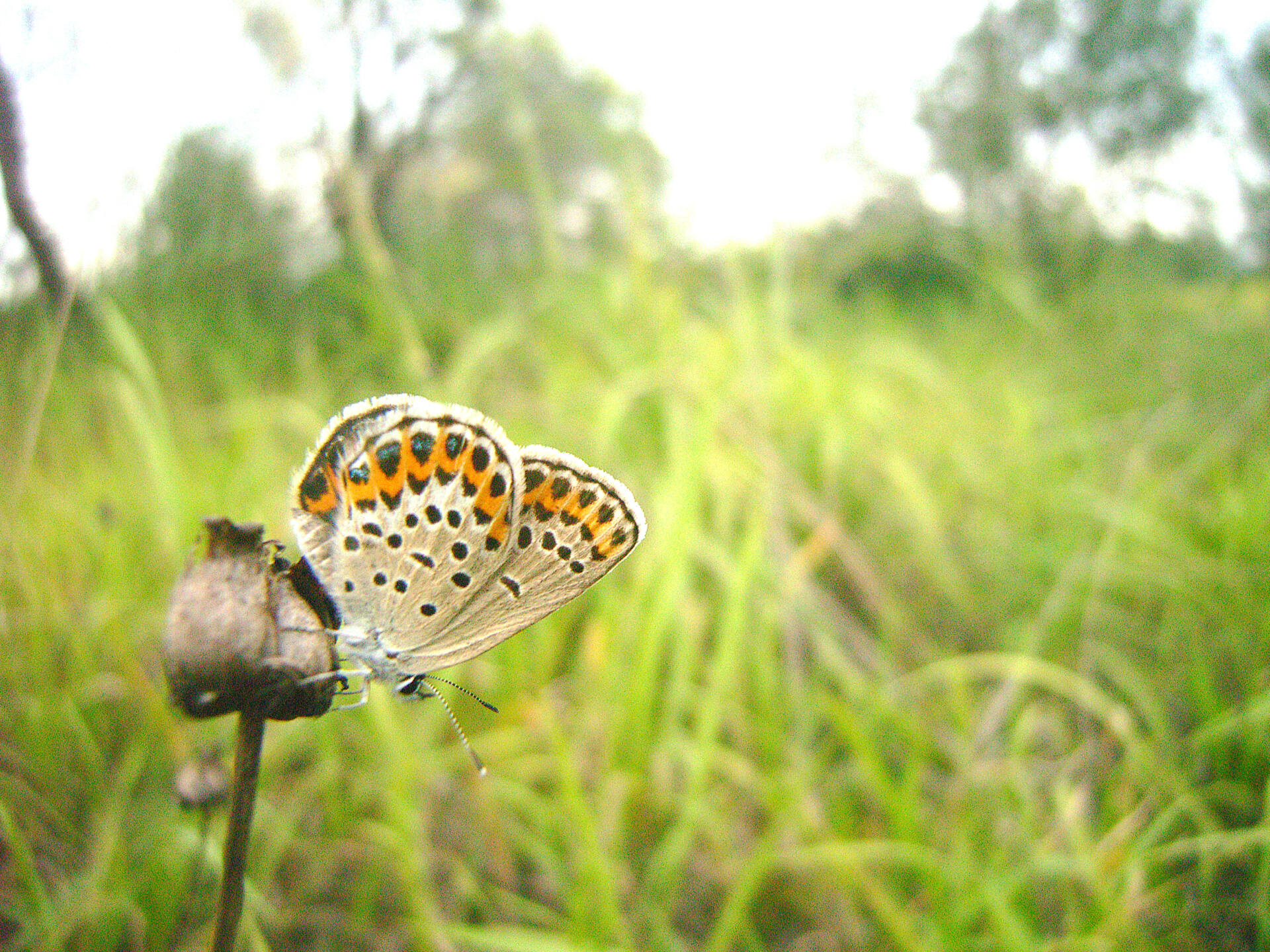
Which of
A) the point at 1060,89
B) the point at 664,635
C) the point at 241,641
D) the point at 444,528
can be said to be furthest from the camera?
the point at 1060,89

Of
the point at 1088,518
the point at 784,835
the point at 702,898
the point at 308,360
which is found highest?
the point at 308,360

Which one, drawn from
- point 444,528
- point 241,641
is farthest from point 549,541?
point 241,641

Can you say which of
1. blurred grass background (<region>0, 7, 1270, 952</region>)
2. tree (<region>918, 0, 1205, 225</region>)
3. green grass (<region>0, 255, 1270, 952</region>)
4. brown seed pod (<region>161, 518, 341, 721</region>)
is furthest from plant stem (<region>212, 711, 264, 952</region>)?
tree (<region>918, 0, 1205, 225</region>)

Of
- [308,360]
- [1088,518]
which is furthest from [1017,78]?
[308,360]

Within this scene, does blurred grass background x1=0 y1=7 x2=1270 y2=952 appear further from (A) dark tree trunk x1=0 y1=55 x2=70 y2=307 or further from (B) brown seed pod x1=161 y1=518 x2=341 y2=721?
(B) brown seed pod x1=161 y1=518 x2=341 y2=721

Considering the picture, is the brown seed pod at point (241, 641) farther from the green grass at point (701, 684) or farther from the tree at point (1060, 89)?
the tree at point (1060, 89)

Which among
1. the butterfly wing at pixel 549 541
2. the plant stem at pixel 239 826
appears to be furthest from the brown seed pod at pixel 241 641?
the butterfly wing at pixel 549 541

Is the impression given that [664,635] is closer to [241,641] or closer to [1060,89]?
[241,641]

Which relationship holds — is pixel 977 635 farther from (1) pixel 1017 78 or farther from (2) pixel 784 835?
(1) pixel 1017 78
